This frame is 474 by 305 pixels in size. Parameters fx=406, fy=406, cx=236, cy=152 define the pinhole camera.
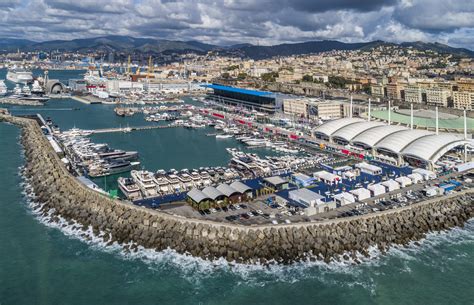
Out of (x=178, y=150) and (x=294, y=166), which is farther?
(x=178, y=150)

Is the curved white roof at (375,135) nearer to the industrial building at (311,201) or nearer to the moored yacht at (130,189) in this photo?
the industrial building at (311,201)

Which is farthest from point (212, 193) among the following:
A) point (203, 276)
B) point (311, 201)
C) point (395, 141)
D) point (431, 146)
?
point (431, 146)

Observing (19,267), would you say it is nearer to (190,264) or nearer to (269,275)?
(190,264)

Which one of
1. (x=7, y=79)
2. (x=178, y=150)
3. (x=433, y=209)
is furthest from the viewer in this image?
(x=7, y=79)

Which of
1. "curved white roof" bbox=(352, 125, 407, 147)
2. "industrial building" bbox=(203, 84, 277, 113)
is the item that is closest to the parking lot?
"curved white roof" bbox=(352, 125, 407, 147)

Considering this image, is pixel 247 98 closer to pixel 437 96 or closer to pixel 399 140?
pixel 437 96

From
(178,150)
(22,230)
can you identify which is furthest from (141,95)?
(22,230)

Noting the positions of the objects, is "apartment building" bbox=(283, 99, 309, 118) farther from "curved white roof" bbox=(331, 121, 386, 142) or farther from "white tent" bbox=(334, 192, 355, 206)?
"white tent" bbox=(334, 192, 355, 206)

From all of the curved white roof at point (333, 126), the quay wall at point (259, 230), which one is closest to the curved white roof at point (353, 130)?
the curved white roof at point (333, 126)
